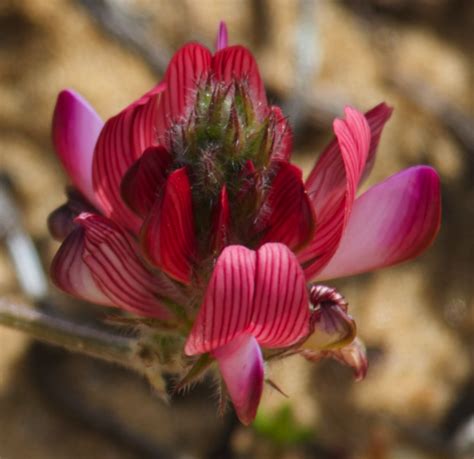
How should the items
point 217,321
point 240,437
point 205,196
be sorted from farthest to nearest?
point 240,437
point 205,196
point 217,321

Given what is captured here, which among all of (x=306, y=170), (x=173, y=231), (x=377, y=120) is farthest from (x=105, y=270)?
(x=306, y=170)

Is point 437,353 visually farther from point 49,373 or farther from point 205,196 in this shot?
point 205,196

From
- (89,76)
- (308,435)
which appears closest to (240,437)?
(308,435)

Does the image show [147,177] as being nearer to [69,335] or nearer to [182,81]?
[182,81]

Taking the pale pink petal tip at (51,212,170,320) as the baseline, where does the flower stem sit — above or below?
below

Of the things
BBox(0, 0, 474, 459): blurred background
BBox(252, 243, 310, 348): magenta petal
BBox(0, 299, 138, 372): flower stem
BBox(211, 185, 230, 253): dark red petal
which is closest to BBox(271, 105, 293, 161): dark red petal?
BBox(211, 185, 230, 253): dark red petal

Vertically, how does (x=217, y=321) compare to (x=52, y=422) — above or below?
above

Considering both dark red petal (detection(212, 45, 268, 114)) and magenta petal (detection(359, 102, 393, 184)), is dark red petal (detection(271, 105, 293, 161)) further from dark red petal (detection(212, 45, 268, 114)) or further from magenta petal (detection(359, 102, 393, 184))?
magenta petal (detection(359, 102, 393, 184))
